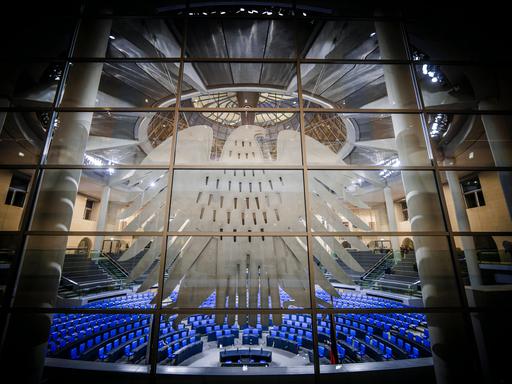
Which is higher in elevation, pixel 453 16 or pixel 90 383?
pixel 453 16

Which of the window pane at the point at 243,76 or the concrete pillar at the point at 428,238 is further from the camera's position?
the window pane at the point at 243,76

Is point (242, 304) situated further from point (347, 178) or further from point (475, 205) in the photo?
point (475, 205)

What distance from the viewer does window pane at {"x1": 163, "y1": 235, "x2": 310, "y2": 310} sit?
3049 millimetres

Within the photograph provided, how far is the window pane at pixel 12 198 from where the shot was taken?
3.24 metres

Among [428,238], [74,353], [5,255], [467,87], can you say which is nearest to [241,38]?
[467,87]

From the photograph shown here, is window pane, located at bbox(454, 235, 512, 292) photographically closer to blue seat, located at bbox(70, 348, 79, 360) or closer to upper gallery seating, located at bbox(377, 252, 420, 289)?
upper gallery seating, located at bbox(377, 252, 420, 289)

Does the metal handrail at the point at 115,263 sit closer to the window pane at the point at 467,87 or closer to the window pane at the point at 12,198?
the window pane at the point at 12,198

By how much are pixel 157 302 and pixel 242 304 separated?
43.7 inches

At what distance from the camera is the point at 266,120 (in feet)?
61.3

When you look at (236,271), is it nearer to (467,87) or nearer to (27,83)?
(27,83)

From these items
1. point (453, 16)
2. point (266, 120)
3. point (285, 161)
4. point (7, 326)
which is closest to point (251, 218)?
point (285, 161)

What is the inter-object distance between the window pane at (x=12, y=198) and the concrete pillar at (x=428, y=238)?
19.4 ft

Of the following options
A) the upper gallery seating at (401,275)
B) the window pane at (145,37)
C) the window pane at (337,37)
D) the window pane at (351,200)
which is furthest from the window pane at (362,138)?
the upper gallery seating at (401,275)

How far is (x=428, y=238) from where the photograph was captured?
318 centimetres
